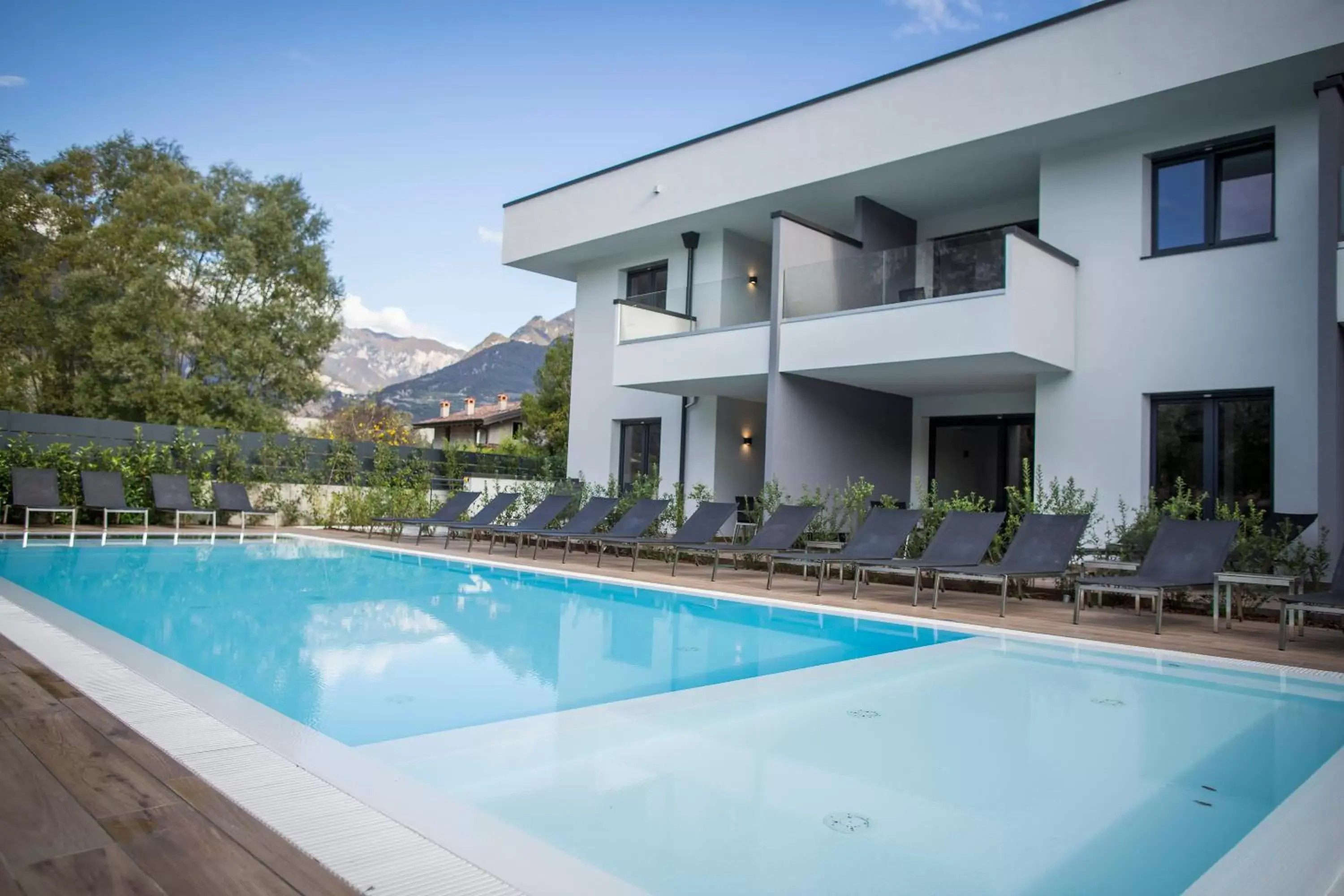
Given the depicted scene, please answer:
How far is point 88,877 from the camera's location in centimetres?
207

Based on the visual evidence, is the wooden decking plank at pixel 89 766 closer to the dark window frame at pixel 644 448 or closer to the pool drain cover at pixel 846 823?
the pool drain cover at pixel 846 823

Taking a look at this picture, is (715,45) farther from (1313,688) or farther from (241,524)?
(1313,688)

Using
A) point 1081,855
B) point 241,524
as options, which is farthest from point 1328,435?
point 241,524

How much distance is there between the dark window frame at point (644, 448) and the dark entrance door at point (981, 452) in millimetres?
4788

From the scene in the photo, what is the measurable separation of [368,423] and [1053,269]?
42.8 metres

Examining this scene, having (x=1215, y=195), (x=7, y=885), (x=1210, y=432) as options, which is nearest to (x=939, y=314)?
(x=1210, y=432)

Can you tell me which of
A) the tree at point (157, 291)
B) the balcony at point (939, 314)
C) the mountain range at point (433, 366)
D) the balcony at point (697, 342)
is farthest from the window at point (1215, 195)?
the mountain range at point (433, 366)

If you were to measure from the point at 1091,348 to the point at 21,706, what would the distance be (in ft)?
36.0

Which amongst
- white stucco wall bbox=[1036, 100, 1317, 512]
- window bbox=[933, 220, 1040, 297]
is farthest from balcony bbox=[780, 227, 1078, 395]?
white stucco wall bbox=[1036, 100, 1317, 512]

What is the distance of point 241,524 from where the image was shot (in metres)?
16.9

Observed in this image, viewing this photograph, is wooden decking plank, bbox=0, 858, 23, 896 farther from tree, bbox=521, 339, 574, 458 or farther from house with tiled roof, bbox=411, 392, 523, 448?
house with tiled roof, bbox=411, 392, 523, 448

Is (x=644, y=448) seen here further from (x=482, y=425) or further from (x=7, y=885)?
(x=482, y=425)

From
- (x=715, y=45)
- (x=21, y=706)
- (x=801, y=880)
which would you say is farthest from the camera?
(x=715, y=45)

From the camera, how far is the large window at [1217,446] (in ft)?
32.9
